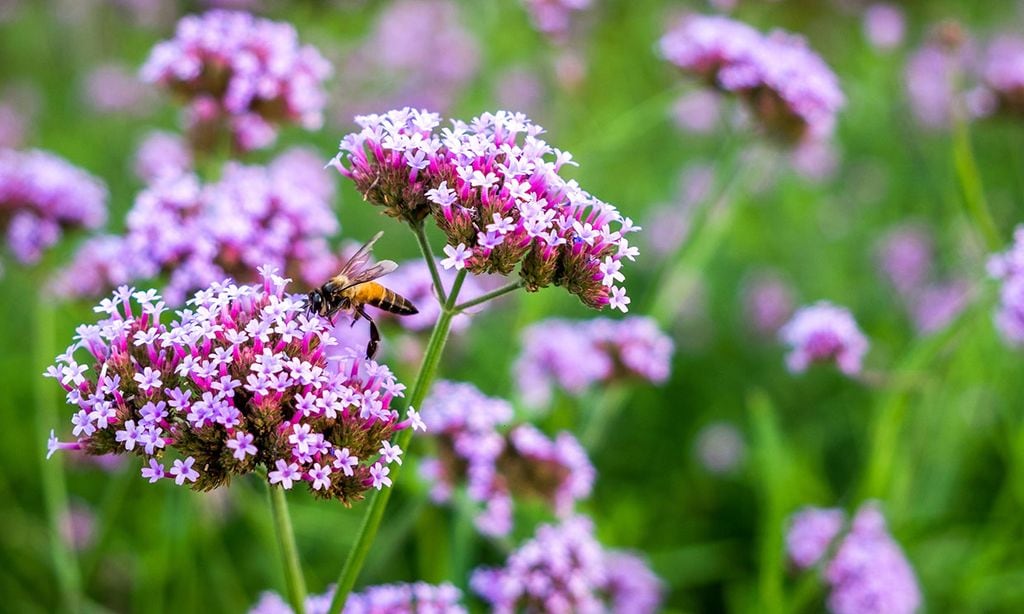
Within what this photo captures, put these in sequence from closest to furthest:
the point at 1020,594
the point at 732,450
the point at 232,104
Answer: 1. the point at 232,104
2. the point at 1020,594
3. the point at 732,450

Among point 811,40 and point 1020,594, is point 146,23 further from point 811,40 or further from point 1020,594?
point 1020,594

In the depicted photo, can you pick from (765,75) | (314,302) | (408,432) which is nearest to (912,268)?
(765,75)

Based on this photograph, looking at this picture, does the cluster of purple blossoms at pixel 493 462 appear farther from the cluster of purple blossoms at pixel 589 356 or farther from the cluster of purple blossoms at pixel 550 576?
the cluster of purple blossoms at pixel 589 356

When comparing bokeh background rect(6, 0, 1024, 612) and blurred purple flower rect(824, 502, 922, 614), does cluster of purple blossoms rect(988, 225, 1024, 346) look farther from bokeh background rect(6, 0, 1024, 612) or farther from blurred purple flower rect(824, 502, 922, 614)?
blurred purple flower rect(824, 502, 922, 614)

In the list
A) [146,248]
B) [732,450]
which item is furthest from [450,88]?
[146,248]

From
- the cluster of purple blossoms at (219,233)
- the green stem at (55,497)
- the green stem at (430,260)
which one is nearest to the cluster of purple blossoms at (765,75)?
the cluster of purple blossoms at (219,233)

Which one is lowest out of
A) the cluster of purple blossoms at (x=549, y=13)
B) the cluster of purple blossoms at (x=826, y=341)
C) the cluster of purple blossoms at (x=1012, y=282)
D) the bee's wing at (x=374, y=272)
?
the bee's wing at (x=374, y=272)
